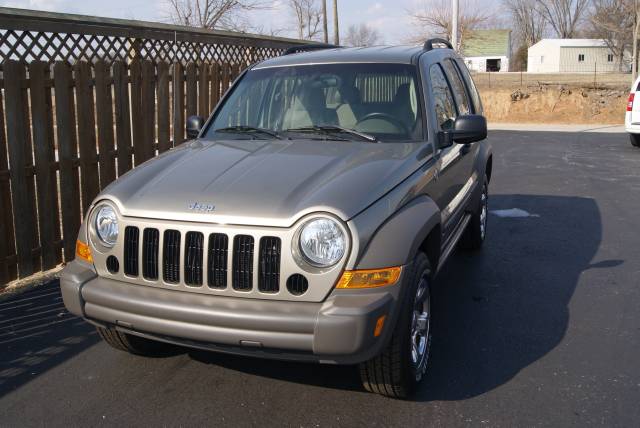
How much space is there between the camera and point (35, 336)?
4.52 metres

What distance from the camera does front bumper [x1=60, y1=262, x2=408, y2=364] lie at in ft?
9.61

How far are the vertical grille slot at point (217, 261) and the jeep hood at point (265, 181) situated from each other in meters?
0.09

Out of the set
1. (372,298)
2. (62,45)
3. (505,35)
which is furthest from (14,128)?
(505,35)

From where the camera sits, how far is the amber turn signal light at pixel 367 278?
302 centimetres

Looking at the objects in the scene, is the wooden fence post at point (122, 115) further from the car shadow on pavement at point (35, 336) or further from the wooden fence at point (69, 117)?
the car shadow on pavement at point (35, 336)

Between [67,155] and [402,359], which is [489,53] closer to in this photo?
[67,155]

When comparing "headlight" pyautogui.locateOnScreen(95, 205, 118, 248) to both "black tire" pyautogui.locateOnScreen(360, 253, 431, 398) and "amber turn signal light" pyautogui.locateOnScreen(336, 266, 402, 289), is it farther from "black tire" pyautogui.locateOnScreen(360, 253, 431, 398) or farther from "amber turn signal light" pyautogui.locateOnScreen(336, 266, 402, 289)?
"black tire" pyautogui.locateOnScreen(360, 253, 431, 398)

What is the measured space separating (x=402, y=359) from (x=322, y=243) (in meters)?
0.77

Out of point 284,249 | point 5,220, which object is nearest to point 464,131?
point 284,249

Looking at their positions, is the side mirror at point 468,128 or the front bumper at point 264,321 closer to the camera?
the front bumper at point 264,321

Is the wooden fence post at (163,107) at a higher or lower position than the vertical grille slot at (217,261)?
higher

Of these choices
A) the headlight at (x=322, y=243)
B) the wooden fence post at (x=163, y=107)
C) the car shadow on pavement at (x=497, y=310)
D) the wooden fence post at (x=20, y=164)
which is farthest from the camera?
the wooden fence post at (x=163, y=107)

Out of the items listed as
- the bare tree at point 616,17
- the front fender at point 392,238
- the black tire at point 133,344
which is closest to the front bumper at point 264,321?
the front fender at point 392,238

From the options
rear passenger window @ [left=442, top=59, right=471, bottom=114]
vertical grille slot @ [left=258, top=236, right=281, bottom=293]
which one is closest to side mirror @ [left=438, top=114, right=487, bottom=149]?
rear passenger window @ [left=442, top=59, right=471, bottom=114]
